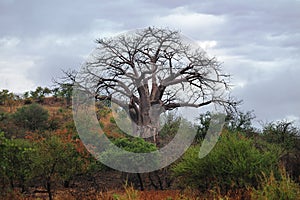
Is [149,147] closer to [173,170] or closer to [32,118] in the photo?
[173,170]

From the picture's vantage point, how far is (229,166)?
1241 centimetres

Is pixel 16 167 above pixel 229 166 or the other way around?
above

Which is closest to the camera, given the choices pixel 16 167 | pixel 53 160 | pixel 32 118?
pixel 53 160

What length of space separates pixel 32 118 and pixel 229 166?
23.7 m

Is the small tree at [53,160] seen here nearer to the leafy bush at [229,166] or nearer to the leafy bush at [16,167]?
the leafy bush at [16,167]

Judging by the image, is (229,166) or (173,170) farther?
(173,170)

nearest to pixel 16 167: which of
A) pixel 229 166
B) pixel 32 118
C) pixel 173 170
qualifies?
pixel 173 170

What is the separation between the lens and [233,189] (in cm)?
1246

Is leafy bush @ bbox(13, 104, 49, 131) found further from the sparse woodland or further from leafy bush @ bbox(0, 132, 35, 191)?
leafy bush @ bbox(0, 132, 35, 191)

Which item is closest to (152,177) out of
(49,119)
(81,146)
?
(81,146)

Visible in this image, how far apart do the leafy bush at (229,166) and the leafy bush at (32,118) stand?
2109 centimetres

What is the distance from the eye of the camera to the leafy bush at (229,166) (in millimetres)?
12430

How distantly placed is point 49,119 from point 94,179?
1750cm

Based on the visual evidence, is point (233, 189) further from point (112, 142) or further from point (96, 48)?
point (96, 48)
